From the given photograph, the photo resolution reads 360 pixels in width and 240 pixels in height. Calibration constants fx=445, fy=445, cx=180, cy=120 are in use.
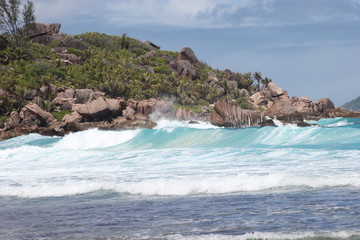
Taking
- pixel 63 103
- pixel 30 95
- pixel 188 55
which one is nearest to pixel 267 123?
pixel 63 103

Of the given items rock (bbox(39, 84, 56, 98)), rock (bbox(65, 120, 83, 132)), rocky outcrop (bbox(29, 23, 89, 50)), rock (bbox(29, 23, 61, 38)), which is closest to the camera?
rock (bbox(65, 120, 83, 132))

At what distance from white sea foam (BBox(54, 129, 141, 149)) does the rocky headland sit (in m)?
3.26

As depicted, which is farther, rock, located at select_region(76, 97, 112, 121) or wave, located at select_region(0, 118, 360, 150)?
rock, located at select_region(76, 97, 112, 121)

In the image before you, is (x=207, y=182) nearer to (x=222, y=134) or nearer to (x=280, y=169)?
(x=280, y=169)

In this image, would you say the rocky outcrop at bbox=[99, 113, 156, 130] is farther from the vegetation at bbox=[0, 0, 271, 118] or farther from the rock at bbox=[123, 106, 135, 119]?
the vegetation at bbox=[0, 0, 271, 118]

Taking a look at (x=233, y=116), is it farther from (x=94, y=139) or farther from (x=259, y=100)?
(x=259, y=100)

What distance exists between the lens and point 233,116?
43625mm

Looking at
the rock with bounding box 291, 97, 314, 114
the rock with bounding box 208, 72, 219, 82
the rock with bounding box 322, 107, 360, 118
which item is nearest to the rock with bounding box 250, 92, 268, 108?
the rock with bounding box 291, 97, 314, 114

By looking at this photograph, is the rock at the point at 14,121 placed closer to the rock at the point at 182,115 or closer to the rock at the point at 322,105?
the rock at the point at 182,115

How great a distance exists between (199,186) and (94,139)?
99.6ft

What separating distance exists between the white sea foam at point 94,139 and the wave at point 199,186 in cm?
2610

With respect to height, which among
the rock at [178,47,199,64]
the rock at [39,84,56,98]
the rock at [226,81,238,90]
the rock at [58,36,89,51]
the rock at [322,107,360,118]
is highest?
the rock at [58,36,89,51]

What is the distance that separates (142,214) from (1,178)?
1117 centimetres

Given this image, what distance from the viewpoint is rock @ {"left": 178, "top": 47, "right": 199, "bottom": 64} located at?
99.6 metres
